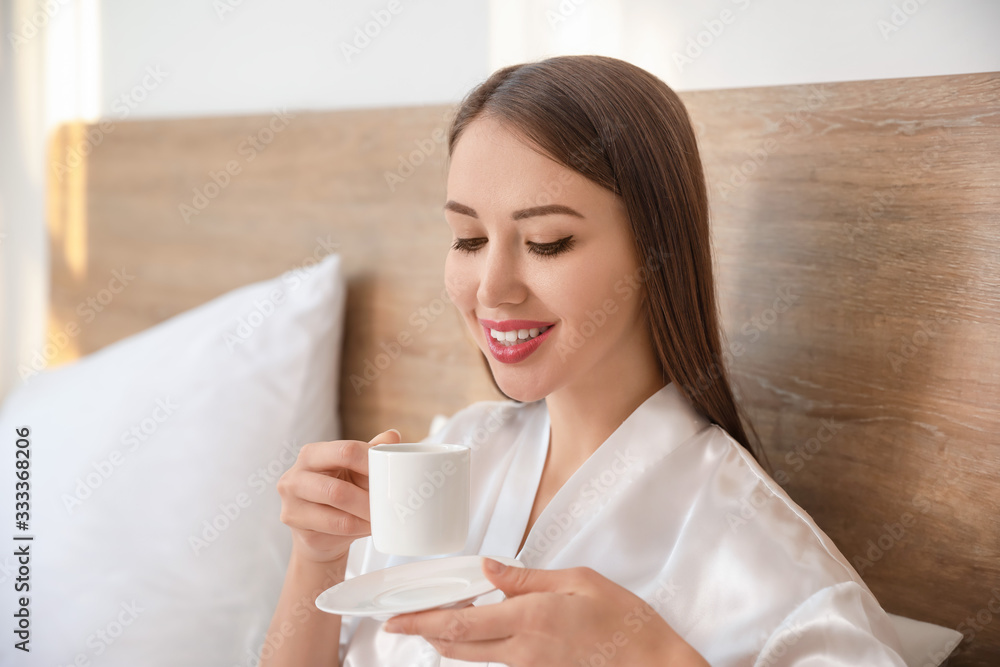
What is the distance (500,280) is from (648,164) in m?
0.22

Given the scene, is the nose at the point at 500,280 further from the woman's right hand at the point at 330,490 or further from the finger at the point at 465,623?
the finger at the point at 465,623

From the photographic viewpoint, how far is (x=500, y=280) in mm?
895

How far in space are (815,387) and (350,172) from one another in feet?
3.25

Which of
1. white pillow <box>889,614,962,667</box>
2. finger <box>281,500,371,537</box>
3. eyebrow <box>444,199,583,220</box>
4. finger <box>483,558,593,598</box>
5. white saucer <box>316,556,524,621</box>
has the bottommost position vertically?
white pillow <box>889,614,962,667</box>

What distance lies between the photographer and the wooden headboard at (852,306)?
0.99 metres

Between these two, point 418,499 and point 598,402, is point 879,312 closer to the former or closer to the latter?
point 598,402
